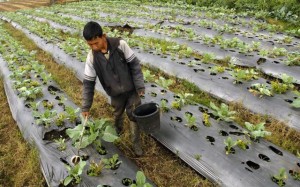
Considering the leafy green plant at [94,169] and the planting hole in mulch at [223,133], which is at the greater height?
the planting hole in mulch at [223,133]

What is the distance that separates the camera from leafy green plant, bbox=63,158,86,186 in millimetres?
3441

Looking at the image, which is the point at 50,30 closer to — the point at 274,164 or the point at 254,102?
the point at 254,102

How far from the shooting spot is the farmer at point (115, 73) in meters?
3.74

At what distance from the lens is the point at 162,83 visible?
5.46 meters

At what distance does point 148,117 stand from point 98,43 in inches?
41.9

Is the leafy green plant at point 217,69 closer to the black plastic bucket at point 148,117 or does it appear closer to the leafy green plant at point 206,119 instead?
the leafy green plant at point 206,119

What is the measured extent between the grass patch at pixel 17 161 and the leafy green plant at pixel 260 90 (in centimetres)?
359

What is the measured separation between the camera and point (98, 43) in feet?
11.6

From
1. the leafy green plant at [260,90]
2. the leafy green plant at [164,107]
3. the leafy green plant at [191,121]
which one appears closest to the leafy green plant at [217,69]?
the leafy green plant at [260,90]

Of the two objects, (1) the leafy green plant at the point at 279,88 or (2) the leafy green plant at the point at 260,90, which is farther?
(1) the leafy green plant at the point at 279,88

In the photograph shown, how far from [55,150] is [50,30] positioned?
9169mm

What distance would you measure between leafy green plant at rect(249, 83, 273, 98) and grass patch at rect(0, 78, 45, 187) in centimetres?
359

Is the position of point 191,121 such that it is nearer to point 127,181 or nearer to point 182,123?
point 182,123

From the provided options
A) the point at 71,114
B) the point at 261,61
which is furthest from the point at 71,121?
the point at 261,61
